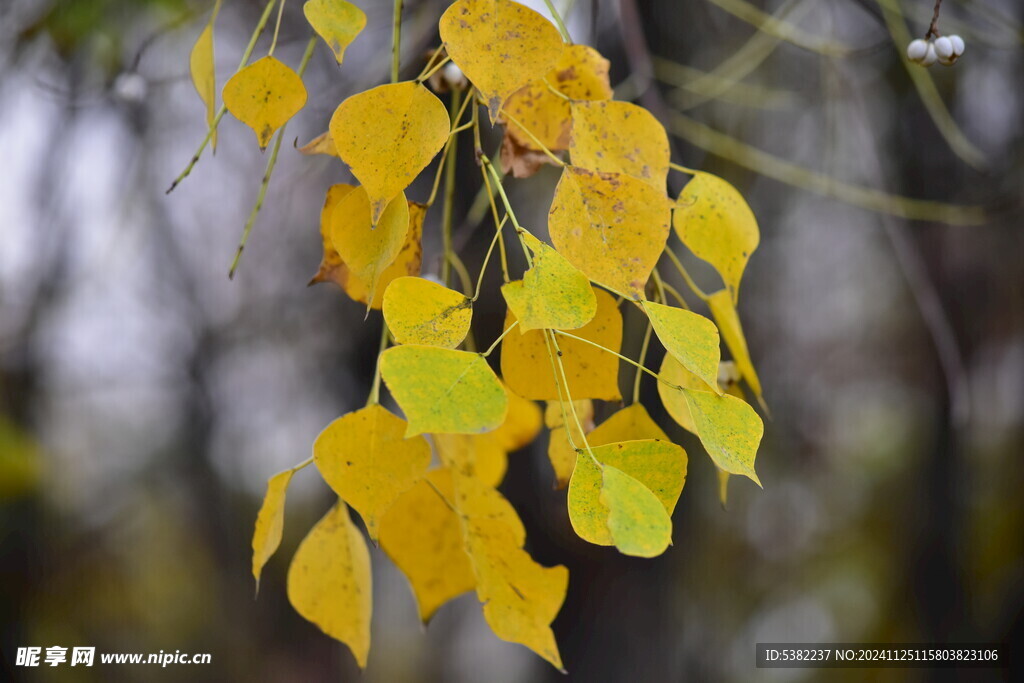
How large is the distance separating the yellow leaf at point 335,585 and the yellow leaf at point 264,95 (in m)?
0.10

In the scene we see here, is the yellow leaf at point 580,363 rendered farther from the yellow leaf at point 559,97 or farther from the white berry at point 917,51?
the white berry at point 917,51

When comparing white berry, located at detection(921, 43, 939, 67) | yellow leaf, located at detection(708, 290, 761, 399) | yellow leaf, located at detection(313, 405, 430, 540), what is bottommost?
yellow leaf, located at detection(708, 290, 761, 399)

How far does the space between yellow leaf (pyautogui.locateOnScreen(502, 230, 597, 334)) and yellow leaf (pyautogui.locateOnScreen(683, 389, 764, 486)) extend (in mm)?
32

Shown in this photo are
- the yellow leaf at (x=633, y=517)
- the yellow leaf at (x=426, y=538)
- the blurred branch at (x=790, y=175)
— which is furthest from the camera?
the blurred branch at (x=790, y=175)

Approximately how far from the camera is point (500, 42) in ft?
0.50

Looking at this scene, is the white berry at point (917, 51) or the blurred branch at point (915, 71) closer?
the white berry at point (917, 51)

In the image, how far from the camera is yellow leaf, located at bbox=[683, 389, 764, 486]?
0.47ft

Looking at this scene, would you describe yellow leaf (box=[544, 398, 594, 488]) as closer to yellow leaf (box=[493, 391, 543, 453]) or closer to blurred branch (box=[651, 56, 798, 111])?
yellow leaf (box=[493, 391, 543, 453])

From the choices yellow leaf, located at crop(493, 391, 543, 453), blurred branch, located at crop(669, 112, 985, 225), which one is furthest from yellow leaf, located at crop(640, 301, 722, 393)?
blurred branch, located at crop(669, 112, 985, 225)

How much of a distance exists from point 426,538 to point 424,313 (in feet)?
0.31

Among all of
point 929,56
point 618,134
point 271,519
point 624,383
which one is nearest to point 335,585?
point 271,519

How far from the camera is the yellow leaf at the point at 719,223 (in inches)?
7.8

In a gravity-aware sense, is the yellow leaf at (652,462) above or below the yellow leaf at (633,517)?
below

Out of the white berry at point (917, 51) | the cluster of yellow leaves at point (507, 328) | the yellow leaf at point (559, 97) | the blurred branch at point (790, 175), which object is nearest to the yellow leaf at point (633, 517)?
the cluster of yellow leaves at point (507, 328)
